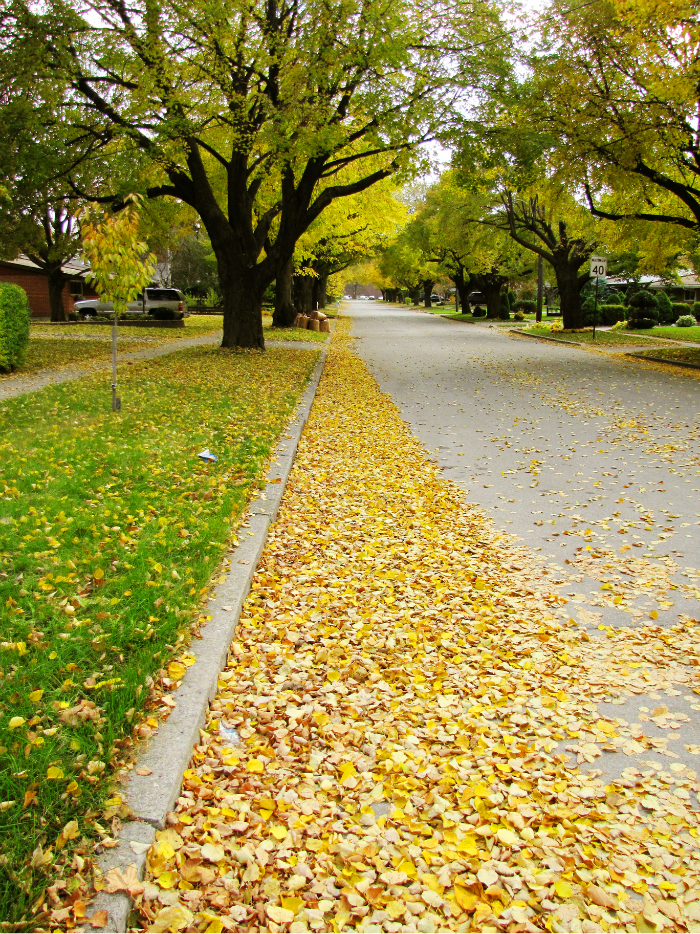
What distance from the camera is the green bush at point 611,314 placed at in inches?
1511

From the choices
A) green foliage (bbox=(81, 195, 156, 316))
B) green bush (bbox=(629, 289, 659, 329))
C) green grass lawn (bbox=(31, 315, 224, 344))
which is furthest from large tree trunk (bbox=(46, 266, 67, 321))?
green bush (bbox=(629, 289, 659, 329))

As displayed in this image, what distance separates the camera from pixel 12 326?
13422mm

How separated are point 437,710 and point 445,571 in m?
1.83

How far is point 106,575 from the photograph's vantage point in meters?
4.41

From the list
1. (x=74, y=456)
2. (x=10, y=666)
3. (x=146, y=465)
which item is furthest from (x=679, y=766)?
(x=74, y=456)

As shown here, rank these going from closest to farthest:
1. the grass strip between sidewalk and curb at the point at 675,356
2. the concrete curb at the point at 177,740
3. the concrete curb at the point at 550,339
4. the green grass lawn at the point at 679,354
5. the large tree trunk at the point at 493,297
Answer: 1. the concrete curb at the point at 177,740
2. the grass strip between sidewalk and curb at the point at 675,356
3. the green grass lawn at the point at 679,354
4. the concrete curb at the point at 550,339
5. the large tree trunk at the point at 493,297

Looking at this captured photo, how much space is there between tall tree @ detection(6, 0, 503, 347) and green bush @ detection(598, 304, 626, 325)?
24.7 m

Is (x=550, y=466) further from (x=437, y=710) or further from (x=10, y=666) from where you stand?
(x=10, y=666)

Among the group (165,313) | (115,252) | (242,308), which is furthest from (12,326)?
(165,313)

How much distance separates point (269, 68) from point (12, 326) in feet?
28.6

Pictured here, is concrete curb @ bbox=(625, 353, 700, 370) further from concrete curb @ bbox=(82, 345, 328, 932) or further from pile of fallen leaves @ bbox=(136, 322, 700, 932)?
concrete curb @ bbox=(82, 345, 328, 932)

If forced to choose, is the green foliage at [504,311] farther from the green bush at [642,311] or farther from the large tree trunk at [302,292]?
the large tree trunk at [302,292]

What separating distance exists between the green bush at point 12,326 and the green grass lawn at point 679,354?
51.4 feet

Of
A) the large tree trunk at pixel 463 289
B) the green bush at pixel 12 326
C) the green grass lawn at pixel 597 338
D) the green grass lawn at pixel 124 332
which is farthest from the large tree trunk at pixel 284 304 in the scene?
the large tree trunk at pixel 463 289
